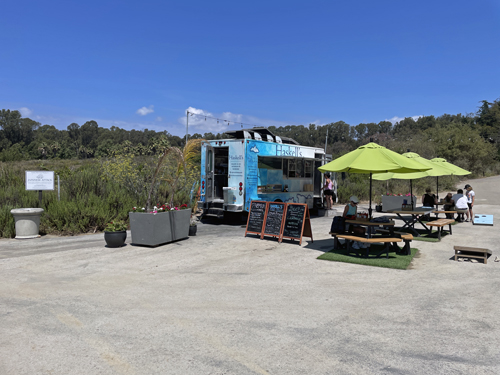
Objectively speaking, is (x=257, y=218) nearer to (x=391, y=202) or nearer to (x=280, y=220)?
(x=280, y=220)

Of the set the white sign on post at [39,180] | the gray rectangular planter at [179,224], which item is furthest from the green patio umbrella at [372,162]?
the white sign on post at [39,180]

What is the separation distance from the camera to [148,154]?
17531 millimetres

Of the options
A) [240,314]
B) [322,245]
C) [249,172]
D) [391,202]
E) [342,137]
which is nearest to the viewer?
[240,314]

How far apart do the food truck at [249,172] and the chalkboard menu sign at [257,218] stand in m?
1.73

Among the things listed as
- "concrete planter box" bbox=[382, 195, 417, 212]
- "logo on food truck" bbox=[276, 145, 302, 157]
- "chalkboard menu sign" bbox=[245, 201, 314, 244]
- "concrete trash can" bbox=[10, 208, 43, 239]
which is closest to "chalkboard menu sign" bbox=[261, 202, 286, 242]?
"chalkboard menu sign" bbox=[245, 201, 314, 244]

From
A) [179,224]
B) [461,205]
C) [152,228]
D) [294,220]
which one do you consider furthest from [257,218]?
[461,205]

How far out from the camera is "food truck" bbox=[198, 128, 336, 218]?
12.0 m

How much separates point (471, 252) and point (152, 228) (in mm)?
6731

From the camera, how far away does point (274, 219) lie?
9898 mm

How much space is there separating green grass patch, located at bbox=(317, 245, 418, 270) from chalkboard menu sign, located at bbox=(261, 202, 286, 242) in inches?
70.1

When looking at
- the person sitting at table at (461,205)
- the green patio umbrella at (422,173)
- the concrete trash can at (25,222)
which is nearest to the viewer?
the concrete trash can at (25,222)

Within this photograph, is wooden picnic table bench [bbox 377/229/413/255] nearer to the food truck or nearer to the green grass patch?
the green grass patch

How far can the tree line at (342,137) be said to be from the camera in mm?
40219

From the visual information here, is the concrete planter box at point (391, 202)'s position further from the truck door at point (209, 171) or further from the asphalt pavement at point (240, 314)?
the asphalt pavement at point (240, 314)
